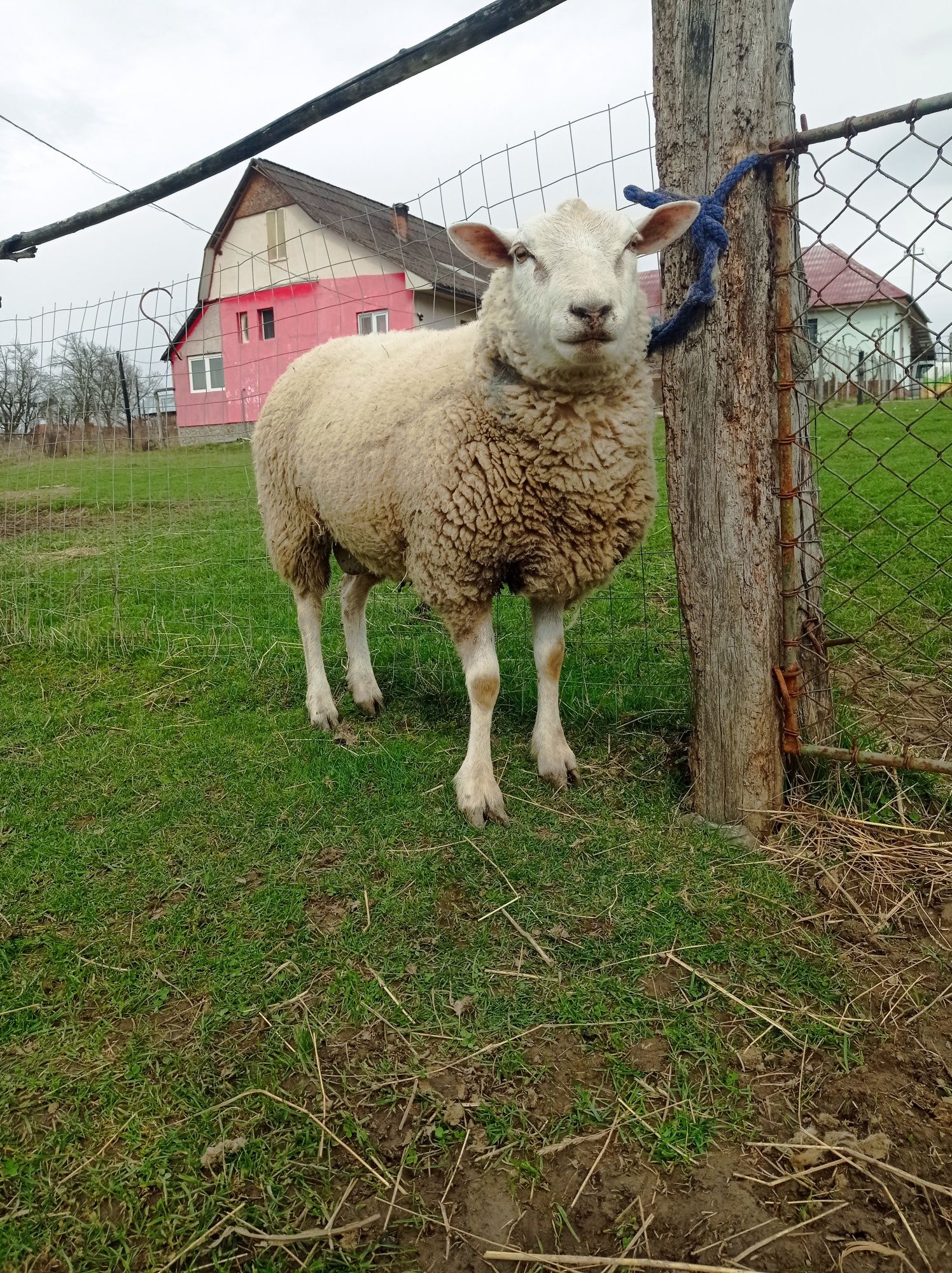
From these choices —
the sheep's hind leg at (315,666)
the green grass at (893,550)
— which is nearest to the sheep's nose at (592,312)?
the green grass at (893,550)

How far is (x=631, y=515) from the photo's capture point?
2.96m

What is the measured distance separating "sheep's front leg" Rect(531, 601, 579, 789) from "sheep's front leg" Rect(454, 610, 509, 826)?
217 mm

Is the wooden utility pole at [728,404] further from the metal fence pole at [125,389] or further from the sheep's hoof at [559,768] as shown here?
the metal fence pole at [125,389]

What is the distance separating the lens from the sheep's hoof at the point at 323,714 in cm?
392

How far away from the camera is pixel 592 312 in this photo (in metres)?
2.41

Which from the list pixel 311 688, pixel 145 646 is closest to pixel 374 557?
pixel 311 688

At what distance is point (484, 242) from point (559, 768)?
1915 millimetres

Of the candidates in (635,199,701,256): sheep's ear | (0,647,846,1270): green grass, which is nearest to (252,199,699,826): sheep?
(635,199,701,256): sheep's ear

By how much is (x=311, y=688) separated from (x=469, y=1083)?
2.48m

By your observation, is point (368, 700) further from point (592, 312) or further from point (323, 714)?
point (592, 312)

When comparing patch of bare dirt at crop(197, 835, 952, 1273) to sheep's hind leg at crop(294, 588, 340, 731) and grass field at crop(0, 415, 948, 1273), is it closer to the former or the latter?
grass field at crop(0, 415, 948, 1273)

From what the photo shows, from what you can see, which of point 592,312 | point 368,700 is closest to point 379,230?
point 368,700

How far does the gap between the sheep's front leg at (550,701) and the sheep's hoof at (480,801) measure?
0.95 feet

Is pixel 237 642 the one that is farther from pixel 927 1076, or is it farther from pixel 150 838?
pixel 927 1076
